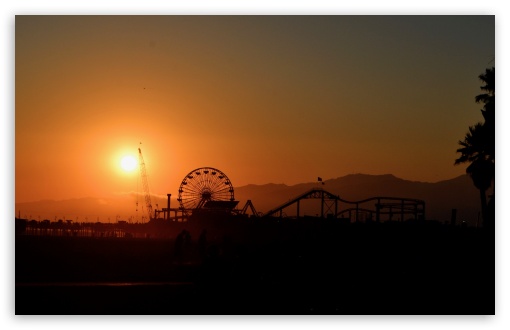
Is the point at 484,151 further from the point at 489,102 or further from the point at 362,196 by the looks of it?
the point at 362,196

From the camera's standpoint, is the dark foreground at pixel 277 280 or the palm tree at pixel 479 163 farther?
the palm tree at pixel 479 163

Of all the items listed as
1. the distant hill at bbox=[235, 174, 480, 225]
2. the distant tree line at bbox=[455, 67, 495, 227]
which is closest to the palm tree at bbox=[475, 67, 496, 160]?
the distant tree line at bbox=[455, 67, 495, 227]

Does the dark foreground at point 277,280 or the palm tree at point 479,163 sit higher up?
the palm tree at point 479,163

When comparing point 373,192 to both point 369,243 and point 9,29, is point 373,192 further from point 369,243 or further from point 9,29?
point 9,29

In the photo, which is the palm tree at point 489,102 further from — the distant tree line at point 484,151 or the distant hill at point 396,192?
the distant hill at point 396,192

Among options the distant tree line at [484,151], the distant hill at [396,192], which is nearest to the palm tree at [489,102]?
the distant tree line at [484,151]

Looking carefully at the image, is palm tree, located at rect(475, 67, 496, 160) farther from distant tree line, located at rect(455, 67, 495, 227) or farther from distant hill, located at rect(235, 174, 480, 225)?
distant hill, located at rect(235, 174, 480, 225)

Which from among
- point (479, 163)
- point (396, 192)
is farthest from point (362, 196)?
point (479, 163)
